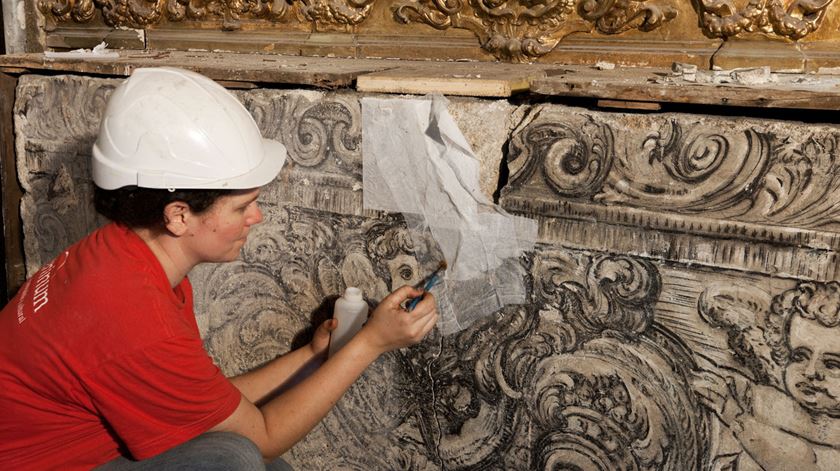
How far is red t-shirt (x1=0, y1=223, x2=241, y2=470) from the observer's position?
1.41 m

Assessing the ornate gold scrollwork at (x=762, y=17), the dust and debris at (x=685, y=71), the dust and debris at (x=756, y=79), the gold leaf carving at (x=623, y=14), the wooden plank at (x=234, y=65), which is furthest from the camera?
the gold leaf carving at (x=623, y=14)

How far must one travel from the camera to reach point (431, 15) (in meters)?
2.66

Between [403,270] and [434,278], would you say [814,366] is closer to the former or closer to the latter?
[434,278]

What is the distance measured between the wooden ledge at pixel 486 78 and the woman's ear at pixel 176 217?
657 mm

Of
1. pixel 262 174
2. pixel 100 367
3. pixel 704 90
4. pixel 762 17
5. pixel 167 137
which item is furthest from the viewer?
pixel 762 17

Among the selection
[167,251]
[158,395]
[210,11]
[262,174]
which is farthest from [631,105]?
[210,11]

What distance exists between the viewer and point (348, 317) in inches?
79.1

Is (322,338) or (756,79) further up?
(756,79)

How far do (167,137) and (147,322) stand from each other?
14.5 inches

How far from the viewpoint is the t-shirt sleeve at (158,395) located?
4.62ft

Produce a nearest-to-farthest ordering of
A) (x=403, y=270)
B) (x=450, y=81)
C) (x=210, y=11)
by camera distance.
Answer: (x=450, y=81) < (x=403, y=270) < (x=210, y=11)

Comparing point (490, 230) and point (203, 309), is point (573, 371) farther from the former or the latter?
point (203, 309)

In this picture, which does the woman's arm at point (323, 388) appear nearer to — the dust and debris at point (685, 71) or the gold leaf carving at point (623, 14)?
the dust and debris at point (685, 71)

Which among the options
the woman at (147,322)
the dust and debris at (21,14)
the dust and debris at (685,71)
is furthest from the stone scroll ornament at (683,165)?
the dust and debris at (21,14)
